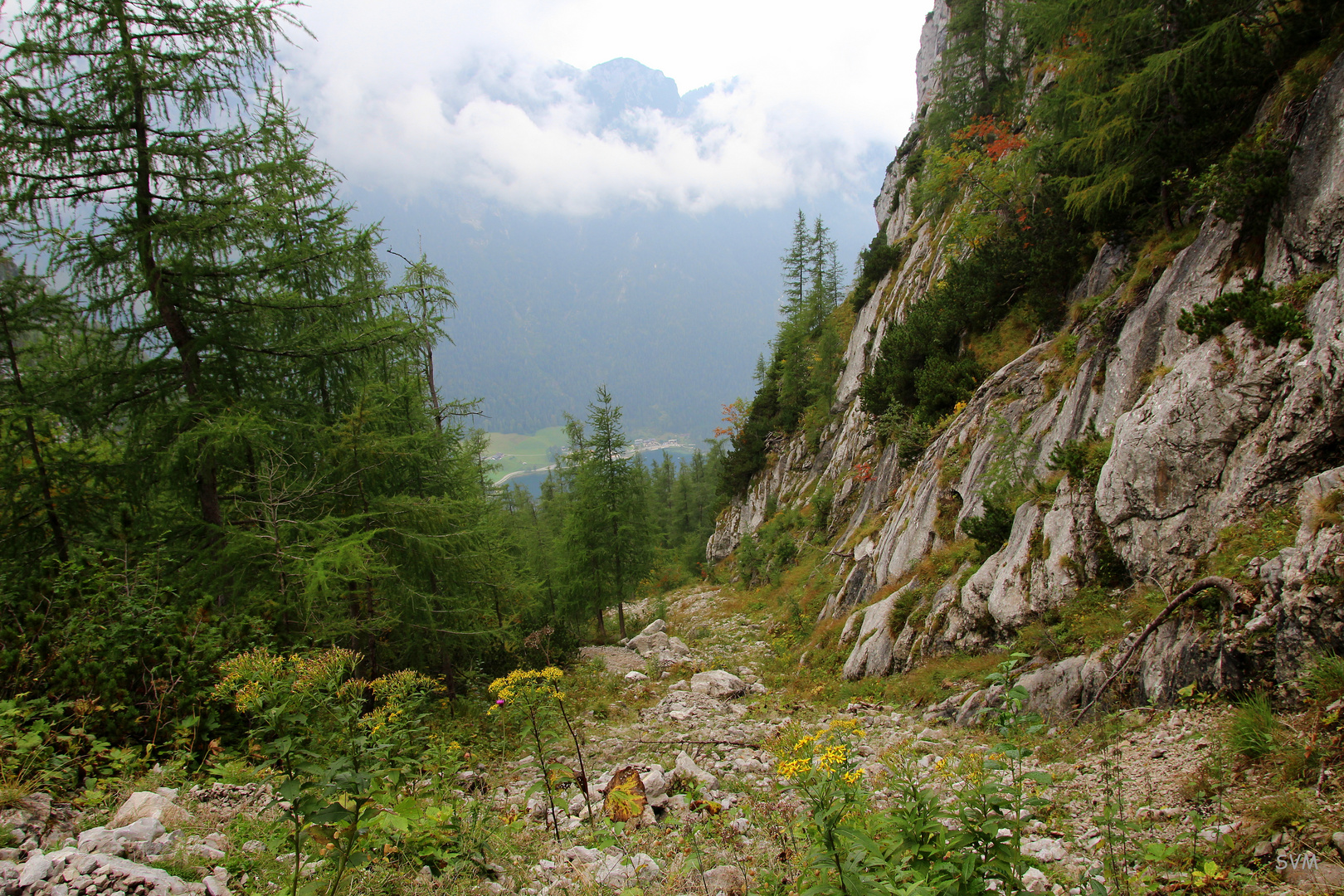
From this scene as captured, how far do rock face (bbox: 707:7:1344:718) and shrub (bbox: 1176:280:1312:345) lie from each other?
86mm

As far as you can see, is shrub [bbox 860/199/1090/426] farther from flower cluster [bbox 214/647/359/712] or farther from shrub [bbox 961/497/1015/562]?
flower cluster [bbox 214/647/359/712]

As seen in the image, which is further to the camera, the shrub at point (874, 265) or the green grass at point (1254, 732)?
the shrub at point (874, 265)

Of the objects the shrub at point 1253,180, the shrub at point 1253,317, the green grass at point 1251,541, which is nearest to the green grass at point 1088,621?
the green grass at point 1251,541

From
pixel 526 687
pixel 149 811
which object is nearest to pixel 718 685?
pixel 526 687

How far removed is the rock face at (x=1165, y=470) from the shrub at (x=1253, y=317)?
86 millimetres

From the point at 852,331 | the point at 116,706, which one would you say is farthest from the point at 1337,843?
the point at 852,331

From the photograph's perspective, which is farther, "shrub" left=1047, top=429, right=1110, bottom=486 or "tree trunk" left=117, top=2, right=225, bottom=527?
"shrub" left=1047, top=429, right=1110, bottom=486

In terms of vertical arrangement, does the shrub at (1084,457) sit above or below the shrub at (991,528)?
above

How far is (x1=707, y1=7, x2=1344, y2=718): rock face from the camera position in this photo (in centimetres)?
467

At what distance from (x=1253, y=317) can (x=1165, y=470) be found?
193cm

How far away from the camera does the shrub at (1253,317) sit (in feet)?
18.5

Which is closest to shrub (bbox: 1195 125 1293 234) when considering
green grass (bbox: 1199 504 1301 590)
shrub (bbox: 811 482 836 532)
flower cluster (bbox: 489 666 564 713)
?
green grass (bbox: 1199 504 1301 590)

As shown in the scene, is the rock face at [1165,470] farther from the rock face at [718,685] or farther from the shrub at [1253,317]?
the rock face at [718,685]

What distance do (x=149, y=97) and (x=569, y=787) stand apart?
34.3 ft
